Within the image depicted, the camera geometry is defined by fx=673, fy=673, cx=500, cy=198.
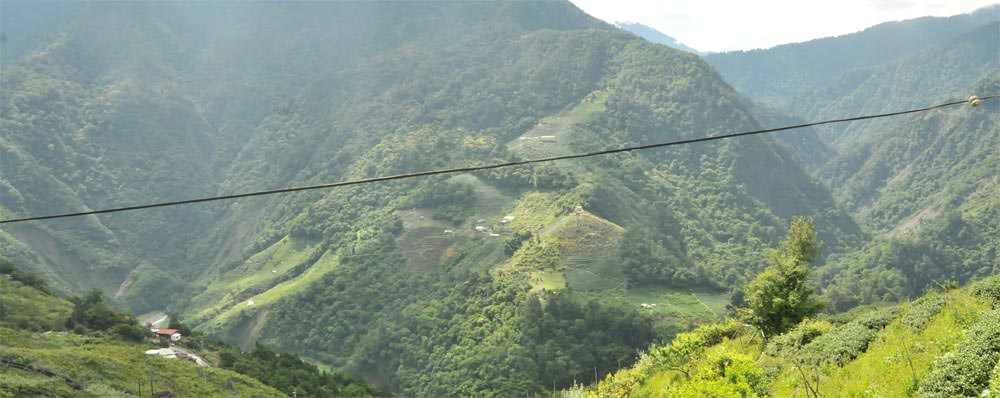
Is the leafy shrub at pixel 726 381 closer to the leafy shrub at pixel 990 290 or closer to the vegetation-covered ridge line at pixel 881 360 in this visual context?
the vegetation-covered ridge line at pixel 881 360

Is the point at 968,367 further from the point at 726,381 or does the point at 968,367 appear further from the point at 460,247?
the point at 460,247

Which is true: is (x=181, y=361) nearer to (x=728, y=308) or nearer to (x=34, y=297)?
(x=34, y=297)

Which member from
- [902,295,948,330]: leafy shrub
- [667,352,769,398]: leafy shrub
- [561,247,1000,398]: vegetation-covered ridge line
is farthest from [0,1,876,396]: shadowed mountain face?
[667,352,769,398]: leafy shrub

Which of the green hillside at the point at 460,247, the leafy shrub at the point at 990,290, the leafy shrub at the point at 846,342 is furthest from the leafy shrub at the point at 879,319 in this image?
the green hillside at the point at 460,247

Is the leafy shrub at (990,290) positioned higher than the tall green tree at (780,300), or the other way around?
the leafy shrub at (990,290)

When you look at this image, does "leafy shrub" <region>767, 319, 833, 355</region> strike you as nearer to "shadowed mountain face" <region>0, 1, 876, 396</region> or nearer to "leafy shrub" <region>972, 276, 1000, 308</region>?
"leafy shrub" <region>972, 276, 1000, 308</region>
